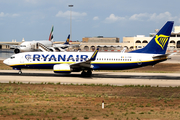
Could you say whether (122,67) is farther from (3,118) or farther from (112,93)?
→ (3,118)

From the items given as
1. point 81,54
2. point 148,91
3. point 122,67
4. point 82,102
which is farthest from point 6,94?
point 122,67

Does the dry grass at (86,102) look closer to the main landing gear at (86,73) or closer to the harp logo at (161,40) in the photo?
the main landing gear at (86,73)

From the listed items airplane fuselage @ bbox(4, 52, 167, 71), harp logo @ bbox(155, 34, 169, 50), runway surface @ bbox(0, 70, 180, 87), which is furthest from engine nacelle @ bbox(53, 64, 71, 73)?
harp logo @ bbox(155, 34, 169, 50)

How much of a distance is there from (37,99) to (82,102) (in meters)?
4.37

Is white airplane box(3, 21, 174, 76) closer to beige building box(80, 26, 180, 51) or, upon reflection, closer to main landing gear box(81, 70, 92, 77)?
main landing gear box(81, 70, 92, 77)

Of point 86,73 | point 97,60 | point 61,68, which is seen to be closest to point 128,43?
point 86,73

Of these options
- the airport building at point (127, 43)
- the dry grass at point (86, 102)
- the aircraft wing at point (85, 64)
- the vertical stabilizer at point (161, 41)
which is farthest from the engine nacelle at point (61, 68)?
the airport building at point (127, 43)

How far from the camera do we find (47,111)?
757 inches

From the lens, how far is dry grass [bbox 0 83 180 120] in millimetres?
18438

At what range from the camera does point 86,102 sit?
915 inches

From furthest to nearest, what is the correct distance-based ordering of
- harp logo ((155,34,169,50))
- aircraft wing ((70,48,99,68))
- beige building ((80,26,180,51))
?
beige building ((80,26,180,51)) → harp logo ((155,34,169,50)) → aircraft wing ((70,48,99,68))

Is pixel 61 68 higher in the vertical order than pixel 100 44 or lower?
lower

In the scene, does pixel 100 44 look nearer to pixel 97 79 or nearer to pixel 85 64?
pixel 85 64

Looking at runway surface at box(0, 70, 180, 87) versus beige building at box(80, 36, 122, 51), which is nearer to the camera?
runway surface at box(0, 70, 180, 87)
